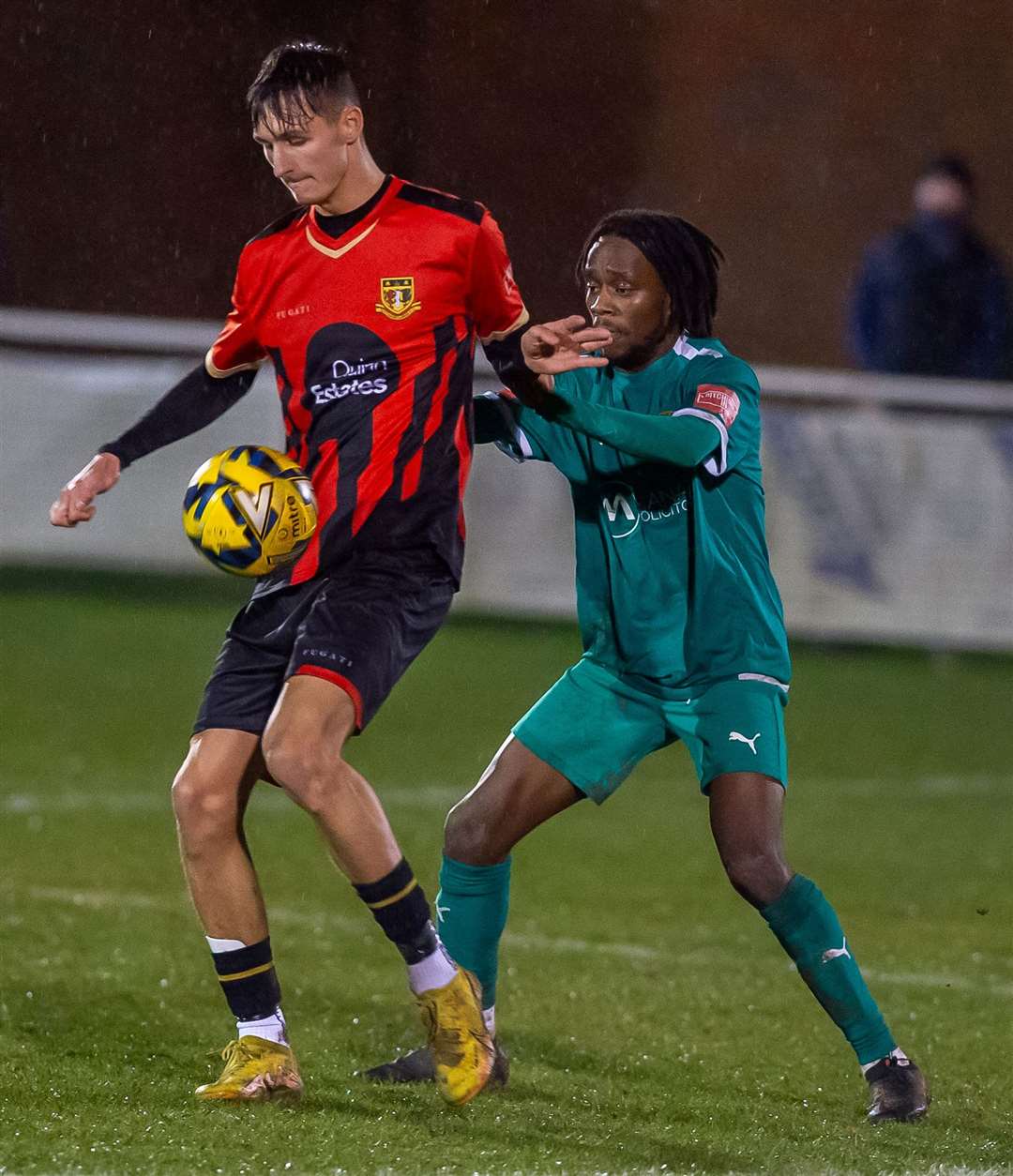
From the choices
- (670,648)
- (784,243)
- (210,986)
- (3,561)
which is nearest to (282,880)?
(210,986)

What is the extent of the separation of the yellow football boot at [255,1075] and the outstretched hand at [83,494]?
1234mm

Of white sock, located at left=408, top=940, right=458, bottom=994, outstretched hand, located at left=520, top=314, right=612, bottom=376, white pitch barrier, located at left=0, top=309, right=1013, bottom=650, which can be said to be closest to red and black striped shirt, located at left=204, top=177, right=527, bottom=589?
outstretched hand, located at left=520, top=314, right=612, bottom=376

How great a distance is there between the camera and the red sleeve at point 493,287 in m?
4.68

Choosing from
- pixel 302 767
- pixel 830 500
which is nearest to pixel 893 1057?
pixel 302 767

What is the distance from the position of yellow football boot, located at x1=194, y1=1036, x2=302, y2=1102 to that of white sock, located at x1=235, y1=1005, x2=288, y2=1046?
0.01m

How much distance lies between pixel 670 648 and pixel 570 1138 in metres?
1.14

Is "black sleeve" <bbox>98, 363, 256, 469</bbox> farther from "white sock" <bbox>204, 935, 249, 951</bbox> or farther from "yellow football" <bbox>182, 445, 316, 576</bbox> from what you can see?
"white sock" <bbox>204, 935, 249, 951</bbox>

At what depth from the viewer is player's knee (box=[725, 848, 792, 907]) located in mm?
4461

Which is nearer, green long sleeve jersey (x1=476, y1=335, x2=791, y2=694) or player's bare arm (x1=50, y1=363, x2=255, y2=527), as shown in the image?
green long sleeve jersey (x1=476, y1=335, x2=791, y2=694)

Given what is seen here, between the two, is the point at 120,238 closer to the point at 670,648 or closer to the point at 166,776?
the point at 166,776

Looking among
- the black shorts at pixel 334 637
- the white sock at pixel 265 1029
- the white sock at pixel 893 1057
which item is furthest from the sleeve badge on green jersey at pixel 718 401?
the white sock at pixel 265 1029

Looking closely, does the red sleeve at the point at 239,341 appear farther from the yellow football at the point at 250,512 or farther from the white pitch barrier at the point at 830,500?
the white pitch barrier at the point at 830,500

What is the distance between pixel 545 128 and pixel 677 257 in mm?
12859

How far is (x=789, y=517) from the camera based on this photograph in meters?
11.1
